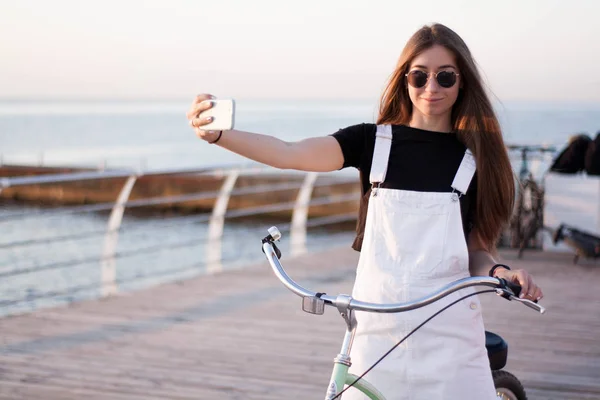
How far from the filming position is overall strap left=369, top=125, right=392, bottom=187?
68.0 inches

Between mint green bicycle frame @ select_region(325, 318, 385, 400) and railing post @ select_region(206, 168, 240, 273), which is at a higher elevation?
mint green bicycle frame @ select_region(325, 318, 385, 400)

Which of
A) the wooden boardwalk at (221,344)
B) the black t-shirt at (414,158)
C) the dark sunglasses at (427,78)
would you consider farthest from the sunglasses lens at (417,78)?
the wooden boardwalk at (221,344)

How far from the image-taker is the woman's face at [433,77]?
175 centimetres

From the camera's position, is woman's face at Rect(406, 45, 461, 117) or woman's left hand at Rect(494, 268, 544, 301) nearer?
woman's left hand at Rect(494, 268, 544, 301)

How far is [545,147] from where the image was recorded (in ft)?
20.8

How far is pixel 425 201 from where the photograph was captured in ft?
5.47

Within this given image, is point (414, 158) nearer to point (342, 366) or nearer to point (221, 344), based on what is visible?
point (342, 366)

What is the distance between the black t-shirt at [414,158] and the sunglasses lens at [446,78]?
12cm

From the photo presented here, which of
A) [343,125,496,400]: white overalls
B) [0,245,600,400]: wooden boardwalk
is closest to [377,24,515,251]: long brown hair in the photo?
[343,125,496,400]: white overalls

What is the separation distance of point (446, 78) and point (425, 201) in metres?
0.27

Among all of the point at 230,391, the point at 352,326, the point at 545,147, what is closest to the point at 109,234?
the point at 230,391

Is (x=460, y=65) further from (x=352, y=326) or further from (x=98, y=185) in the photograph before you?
(x=98, y=185)

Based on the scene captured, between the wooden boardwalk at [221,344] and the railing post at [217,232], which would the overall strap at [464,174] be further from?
the railing post at [217,232]

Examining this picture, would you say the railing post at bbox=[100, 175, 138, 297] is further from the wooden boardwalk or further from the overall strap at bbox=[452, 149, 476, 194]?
the overall strap at bbox=[452, 149, 476, 194]
